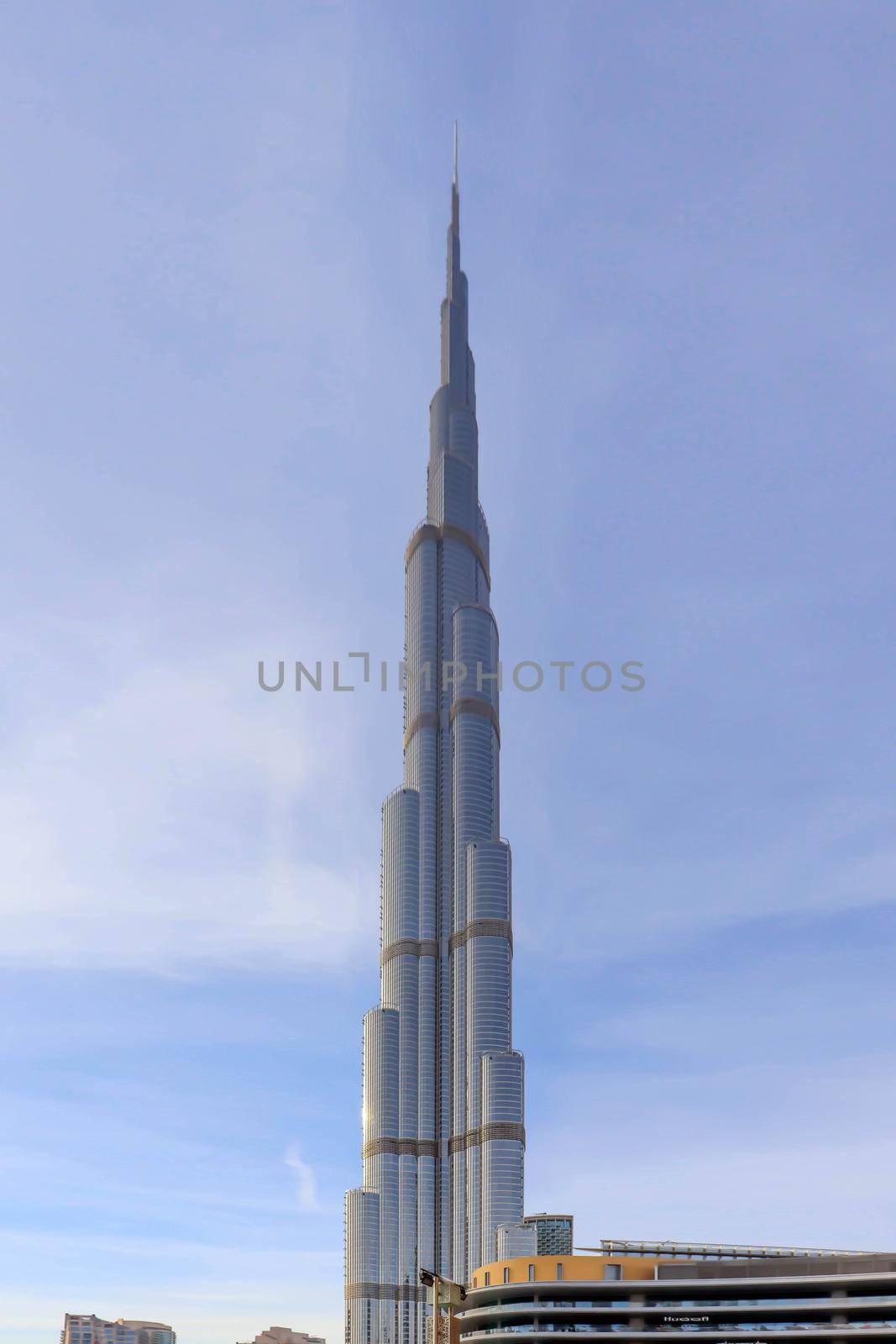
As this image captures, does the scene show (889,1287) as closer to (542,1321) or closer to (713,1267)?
(713,1267)

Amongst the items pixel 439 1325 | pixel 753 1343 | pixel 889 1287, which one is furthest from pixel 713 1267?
pixel 439 1325

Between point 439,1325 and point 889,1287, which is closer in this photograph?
point 439,1325

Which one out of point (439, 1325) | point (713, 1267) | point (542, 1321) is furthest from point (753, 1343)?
point (439, 1325)

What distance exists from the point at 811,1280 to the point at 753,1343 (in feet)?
36.1

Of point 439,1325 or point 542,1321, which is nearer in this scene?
point 439,1325

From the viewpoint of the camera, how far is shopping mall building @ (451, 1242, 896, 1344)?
18325cm

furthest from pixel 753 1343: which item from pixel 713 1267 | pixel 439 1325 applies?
pixel 439 1325

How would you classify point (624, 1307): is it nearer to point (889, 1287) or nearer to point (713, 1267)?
point (713, 1267)

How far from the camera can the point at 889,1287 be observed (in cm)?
18112

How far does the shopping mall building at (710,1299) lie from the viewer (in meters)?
183

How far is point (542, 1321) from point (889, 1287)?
44451 millimetres

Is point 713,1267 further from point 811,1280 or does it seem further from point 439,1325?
point 439,1325

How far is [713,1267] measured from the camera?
631 feet

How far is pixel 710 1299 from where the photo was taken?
188m
